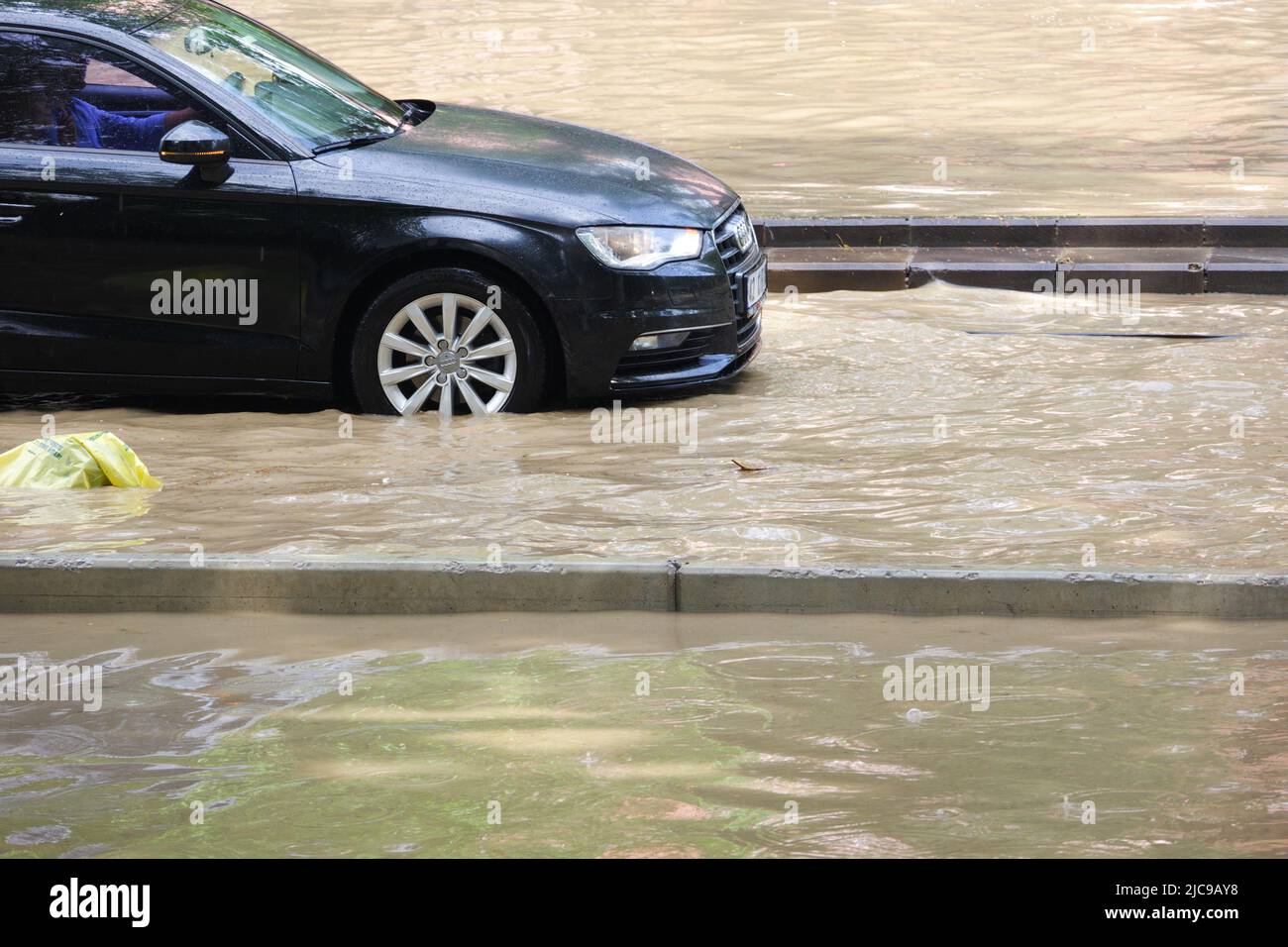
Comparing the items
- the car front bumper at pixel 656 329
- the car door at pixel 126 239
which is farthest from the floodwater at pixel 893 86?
the car door at pixel 126 239

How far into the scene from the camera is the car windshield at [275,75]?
835 centimetres

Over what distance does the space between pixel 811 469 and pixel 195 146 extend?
299cm

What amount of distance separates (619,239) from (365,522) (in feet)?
7.27

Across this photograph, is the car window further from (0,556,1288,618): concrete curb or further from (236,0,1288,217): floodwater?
(236,0,1288,217): floodwater

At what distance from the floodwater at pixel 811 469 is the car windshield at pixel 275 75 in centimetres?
132

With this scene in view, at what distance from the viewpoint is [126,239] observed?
8.12 metres

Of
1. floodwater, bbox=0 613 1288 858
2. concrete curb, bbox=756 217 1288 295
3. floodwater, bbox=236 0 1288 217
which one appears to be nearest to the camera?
floodwater, bbox=0 613 1288 858

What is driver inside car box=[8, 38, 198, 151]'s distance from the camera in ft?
26.9

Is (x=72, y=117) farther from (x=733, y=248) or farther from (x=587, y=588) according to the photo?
(x=587, y=588)

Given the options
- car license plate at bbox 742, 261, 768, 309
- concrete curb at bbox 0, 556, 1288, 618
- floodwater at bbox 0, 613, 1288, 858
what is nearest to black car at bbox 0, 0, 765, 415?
car license plate at bbox 742, 261, 768, 309

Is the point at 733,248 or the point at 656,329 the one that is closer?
the point at 656,329

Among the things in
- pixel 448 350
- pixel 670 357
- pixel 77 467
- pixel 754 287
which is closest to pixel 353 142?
pixel 448 350

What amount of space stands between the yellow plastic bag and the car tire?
133cm
